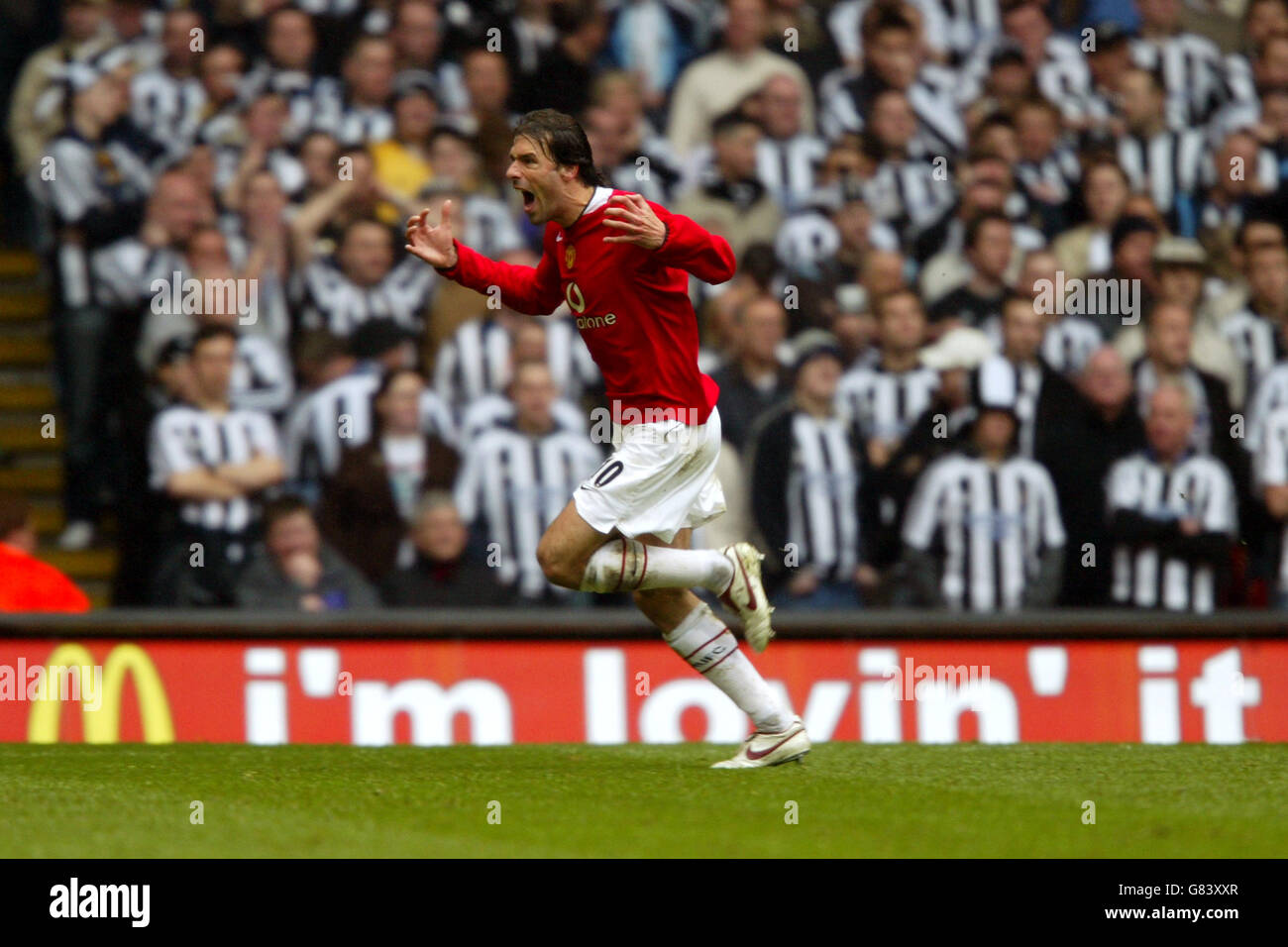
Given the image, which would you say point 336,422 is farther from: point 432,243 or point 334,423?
point 432,243

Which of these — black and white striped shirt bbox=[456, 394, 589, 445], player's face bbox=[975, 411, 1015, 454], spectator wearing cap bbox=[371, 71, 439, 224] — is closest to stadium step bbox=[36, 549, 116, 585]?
black and white striped shirt bbox=[456, 394, 589, 445]

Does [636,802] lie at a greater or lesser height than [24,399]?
lesser

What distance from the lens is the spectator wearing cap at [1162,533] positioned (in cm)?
970

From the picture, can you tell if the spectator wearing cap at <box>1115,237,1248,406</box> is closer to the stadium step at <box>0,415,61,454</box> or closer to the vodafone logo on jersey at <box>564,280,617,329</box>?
the vodafone logo on jersey at <box>564,280,617,329</box>

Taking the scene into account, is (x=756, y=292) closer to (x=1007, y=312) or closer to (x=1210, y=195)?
(x=1007, y=312)

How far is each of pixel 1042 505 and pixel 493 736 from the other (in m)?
2.83

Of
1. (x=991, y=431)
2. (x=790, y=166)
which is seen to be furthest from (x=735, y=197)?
(x=991, y=431)

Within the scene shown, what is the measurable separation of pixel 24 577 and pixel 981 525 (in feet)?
14.2

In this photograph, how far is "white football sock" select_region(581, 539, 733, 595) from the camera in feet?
20.8

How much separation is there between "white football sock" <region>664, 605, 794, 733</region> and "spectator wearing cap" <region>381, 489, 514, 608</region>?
113 inches

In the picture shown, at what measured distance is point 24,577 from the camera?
8875 mm

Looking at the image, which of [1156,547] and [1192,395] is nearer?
[1156,547]

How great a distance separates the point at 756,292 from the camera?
10.1 meters

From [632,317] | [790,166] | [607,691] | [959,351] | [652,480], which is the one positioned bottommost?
[607,691]
